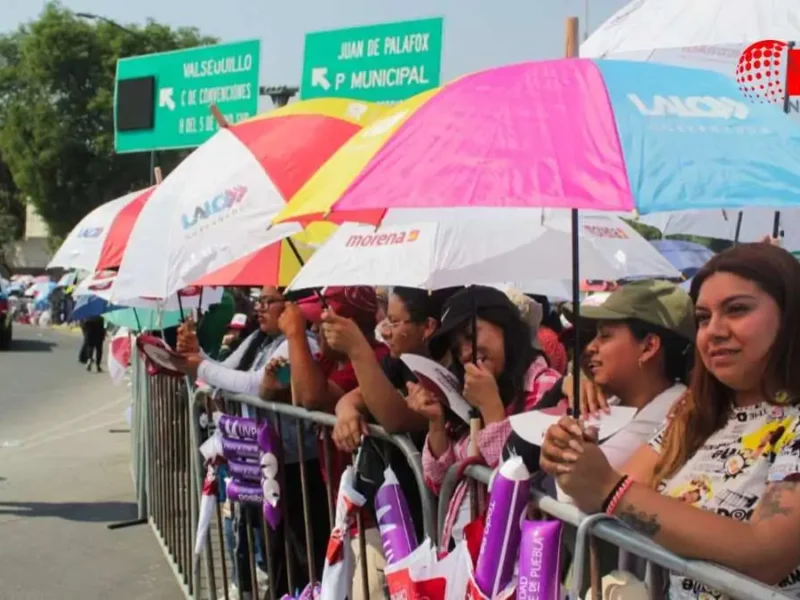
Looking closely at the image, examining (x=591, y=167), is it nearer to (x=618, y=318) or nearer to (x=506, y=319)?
(x=618, y=318)

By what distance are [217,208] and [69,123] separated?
4647 centimetres

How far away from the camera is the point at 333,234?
17.4 feet

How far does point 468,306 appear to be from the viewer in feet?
13.2

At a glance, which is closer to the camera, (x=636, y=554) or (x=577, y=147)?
(x=636, y=554)

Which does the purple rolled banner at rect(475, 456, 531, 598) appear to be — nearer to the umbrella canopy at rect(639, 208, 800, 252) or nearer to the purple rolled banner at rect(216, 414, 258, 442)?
the purple rolled banner at rect(216, 414, 258, 442)

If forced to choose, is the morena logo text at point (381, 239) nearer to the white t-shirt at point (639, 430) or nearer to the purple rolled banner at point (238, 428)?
the purple rolled banner at point (238, 428)

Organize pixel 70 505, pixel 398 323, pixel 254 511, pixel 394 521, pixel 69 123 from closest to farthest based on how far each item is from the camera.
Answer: pixel 394 521
pixel 398 323
pixel 254 511
pixel 70 505
pixel 69 123

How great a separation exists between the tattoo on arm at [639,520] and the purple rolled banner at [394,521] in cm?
140

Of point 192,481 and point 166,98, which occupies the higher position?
point 166,98

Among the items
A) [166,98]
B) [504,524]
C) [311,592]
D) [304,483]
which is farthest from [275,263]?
[166,98]

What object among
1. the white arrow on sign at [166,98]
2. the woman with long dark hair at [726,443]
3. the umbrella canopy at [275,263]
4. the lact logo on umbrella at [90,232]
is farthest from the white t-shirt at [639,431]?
the white arrow on sign at [166,98]

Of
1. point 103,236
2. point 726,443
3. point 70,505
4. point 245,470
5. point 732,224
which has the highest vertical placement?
point 732,224

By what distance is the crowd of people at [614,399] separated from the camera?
2.51 metres

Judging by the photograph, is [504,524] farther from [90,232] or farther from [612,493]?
[90,232]
